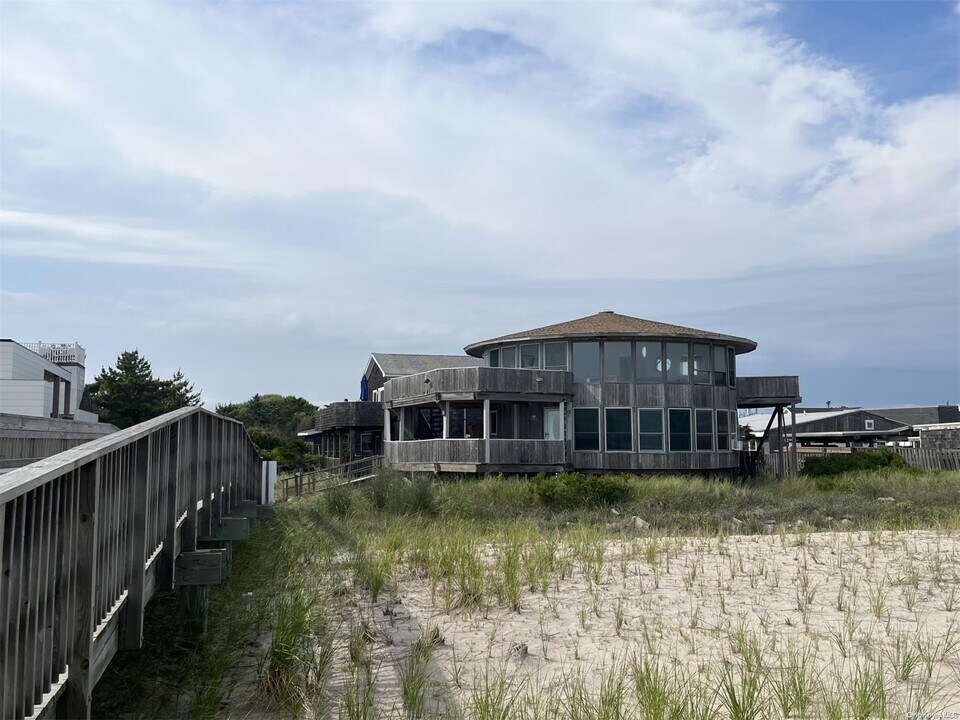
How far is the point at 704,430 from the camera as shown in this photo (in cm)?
3052

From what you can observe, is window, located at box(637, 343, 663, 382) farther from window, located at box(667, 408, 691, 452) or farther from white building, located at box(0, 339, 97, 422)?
white building, located at box(0, 339, 97, 422)

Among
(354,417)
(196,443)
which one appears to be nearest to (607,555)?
(196,443)

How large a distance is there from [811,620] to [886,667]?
1.36 meters

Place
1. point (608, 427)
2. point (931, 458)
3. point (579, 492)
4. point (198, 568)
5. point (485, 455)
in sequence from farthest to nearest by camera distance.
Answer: point (931, 458)
point (608, 427)
point (485, 455)
point (579, 492)
point (198, 568)

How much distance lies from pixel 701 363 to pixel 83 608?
28669 millimetres

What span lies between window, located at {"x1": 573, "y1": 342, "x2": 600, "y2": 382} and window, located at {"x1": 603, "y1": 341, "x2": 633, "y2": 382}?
0.34 m

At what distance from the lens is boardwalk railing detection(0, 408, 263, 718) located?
3.16 metres

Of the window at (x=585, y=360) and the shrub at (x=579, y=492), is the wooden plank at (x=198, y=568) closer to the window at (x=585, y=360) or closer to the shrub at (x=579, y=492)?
the shrub at (x=579, y=492)

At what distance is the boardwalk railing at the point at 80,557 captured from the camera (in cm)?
316

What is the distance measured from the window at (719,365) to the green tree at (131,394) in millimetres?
31695

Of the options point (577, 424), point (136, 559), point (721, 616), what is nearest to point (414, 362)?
point (577, 424)

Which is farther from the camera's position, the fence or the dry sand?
the fence

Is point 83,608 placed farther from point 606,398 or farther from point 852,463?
point 852,463

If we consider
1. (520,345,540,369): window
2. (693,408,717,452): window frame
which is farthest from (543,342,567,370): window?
(693,408,717,452): window frame
